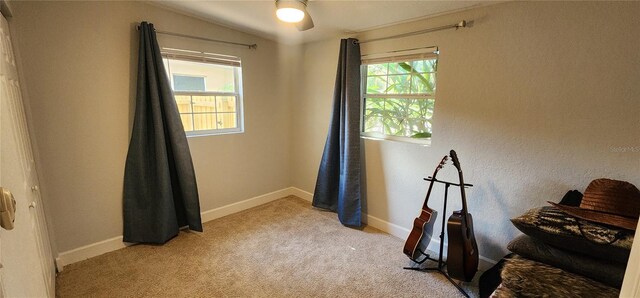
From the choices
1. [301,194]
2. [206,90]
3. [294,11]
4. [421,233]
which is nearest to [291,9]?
[294,11]

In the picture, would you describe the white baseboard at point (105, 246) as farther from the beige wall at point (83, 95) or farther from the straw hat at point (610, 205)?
the straw hat at point (610, 205)

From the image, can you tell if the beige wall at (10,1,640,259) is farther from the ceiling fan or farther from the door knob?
the door knob

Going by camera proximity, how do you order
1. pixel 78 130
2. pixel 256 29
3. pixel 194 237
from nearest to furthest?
1. pixel 78 130
2. pixel 194 237
3. pixel 256 29

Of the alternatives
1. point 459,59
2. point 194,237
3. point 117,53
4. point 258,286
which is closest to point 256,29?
point 117,53

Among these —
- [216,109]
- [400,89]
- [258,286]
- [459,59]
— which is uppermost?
[459,59]

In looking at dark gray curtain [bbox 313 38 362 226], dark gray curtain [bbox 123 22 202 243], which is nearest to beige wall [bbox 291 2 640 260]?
dark gray curtain [bbox 313 38 362 226]

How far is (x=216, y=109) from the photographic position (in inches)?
117

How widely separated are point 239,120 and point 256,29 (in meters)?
1.01

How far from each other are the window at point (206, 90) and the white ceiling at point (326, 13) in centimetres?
39

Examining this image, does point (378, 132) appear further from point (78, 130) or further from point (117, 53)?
point (78, 130)

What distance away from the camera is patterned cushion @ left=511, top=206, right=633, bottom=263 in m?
1.24

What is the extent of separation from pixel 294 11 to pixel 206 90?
1443 millimetres

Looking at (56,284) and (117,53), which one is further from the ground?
(117,53)

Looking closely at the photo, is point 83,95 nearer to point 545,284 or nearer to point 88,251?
point 88,251
